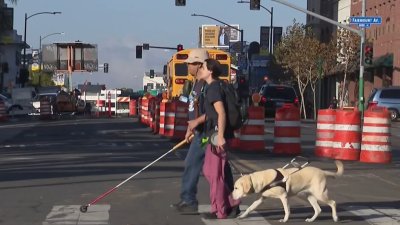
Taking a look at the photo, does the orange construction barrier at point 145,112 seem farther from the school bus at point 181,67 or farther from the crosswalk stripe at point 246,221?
the crosswalk stripe at point 246,221

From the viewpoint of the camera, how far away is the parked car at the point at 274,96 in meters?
44.2

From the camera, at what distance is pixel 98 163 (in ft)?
58.9

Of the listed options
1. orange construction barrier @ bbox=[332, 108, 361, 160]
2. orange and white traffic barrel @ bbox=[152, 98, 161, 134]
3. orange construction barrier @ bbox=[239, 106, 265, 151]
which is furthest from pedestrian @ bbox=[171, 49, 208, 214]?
orange and white traffic barrel @ bbox=[152, 98, 161, 134]

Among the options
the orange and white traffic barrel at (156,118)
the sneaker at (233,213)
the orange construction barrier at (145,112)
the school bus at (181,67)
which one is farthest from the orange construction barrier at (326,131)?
the orange construction barrier at (145,112)

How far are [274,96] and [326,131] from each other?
26.7 meters

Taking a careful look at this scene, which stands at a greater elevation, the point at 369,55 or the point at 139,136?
the point at 369,55

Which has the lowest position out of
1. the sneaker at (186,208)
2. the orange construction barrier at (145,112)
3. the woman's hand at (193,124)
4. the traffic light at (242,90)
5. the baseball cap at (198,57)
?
the orange construction barrier at (145,112)

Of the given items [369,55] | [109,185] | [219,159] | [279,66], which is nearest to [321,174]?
[219,159]

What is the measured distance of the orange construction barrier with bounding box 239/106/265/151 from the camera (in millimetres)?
20641

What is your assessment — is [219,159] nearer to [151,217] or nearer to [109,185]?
[151,217]

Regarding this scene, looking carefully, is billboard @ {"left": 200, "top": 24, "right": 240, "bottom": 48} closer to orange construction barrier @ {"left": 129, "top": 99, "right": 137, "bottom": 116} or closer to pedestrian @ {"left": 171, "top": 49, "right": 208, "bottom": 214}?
orange construction barrier @ {"left": 129, "top": 99, "right": 137, "bottom": 116}

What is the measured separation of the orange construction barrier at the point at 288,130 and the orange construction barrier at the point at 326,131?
1.00 metres

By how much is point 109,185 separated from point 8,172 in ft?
9.37

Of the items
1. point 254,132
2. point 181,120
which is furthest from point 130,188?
point 181,120
